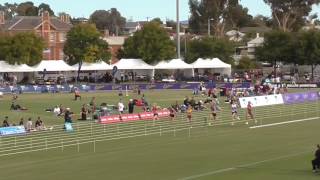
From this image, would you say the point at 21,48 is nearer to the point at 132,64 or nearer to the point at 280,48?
the point at 132,64

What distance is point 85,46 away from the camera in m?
104

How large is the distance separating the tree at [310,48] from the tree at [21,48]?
36.7 metres

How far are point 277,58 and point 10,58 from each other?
3859 centimetres

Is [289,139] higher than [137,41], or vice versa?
[137,41]

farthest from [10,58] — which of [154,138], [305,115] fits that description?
[154,138]

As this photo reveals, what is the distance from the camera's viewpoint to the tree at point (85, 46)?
103438 millimetres

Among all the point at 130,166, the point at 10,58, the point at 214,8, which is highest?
the point at 214,8

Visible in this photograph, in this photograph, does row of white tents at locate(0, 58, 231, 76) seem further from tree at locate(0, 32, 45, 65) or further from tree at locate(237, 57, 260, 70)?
tree at locate(237, 57, 260, 70)

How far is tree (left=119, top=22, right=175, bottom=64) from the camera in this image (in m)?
105

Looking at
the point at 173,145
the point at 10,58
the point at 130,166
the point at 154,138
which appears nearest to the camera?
the point at 130,166

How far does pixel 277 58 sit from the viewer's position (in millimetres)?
104562

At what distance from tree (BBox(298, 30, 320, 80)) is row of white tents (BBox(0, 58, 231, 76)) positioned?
10688 mm

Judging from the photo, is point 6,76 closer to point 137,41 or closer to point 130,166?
point 137,41

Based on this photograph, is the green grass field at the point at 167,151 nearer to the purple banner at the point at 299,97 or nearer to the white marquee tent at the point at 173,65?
the purple banner at the point at 299,97
